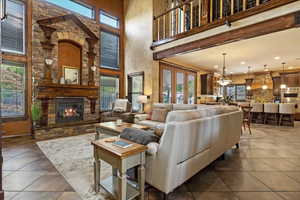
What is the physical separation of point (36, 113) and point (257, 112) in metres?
8.71

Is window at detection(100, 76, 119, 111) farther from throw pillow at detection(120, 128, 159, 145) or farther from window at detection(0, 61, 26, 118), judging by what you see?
throw pillow at detection(120, 128, 159, 145)

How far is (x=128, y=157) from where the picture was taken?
4.90 ft

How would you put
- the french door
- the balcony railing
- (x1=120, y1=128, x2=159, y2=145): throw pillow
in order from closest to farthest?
(x1=120, y1=128, x2=159, y2=145): throw pillow < the balcony railing < the french door

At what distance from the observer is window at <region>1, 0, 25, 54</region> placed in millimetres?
4270

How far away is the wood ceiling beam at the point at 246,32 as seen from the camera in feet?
9.99

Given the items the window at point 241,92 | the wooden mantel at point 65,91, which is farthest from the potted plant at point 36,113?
the window at point 241,92

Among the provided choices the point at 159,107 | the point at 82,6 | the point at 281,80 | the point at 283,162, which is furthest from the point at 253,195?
the point at 281,80

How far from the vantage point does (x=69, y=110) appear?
5320mm

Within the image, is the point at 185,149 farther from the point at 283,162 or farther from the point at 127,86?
the point at 127,86

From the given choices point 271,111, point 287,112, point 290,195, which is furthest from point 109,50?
point 287,112

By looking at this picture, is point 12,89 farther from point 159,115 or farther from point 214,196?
point 214,196

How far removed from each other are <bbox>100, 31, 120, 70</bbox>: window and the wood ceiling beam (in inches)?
114

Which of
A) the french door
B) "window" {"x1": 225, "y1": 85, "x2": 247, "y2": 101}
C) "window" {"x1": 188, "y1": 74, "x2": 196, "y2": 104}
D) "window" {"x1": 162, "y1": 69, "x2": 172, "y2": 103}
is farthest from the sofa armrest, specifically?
"window" {"x1": 225, "y1": 85, "x2": 247, "y2": 101}

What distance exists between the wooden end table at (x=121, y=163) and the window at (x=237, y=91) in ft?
34.8
